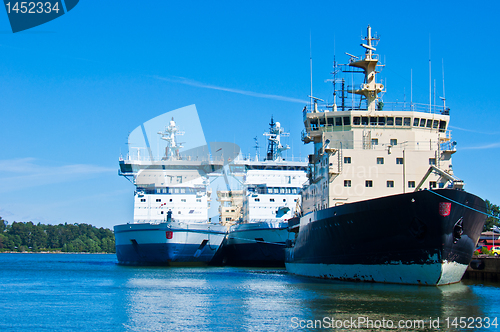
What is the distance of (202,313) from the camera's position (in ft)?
61.1

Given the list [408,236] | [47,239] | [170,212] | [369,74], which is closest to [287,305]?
[408,236]

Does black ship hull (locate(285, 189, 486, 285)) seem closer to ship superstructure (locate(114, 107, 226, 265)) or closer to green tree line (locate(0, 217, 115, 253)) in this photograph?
ship superstructure (locate(114, 107, 226, 265))

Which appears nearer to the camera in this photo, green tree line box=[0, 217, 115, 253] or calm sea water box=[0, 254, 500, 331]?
calm sea water box=[0, 254, 500, 331]

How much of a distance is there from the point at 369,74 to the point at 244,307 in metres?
17.4

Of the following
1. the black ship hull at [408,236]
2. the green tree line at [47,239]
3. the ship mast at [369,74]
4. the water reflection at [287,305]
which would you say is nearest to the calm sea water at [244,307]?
the water reflection at [287,305]

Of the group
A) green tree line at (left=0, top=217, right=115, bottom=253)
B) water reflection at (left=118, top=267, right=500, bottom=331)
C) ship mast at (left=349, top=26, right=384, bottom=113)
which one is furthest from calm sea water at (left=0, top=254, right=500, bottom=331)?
green tree line at (left=0, top=217, right=115, bottom=253)

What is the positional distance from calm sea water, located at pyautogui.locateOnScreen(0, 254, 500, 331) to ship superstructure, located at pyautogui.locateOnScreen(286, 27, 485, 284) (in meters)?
1.18

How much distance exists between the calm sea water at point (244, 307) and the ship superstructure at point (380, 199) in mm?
1180

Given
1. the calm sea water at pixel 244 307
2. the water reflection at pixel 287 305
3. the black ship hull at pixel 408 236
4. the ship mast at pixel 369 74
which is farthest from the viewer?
the ship mast at pixel 369 74

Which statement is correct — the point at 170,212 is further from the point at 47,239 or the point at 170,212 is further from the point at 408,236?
the point at 47,239

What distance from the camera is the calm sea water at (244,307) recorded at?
16359 mm

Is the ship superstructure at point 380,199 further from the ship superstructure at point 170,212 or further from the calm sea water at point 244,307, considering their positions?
the ship superstructure at point 170,212

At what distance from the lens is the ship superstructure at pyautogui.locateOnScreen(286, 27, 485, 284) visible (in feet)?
70.8

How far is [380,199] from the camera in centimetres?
2241
